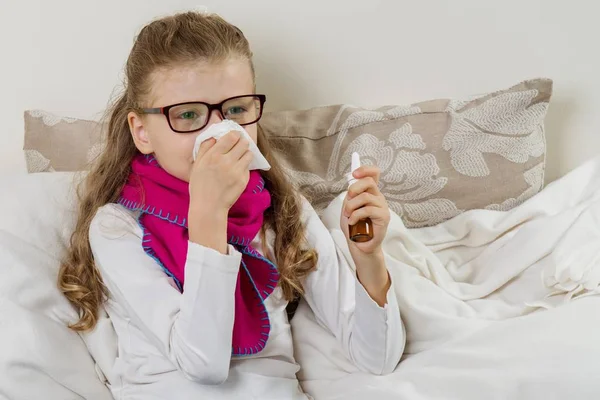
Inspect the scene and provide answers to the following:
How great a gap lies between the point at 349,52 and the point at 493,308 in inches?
26.5

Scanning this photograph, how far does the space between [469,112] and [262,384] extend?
2.25ft

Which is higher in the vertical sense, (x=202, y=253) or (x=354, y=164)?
(x=354, y=164)

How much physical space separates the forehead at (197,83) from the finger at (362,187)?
0.26m

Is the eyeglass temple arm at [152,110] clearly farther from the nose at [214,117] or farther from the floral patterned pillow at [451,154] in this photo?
the floral patterned pillow at [451,154]

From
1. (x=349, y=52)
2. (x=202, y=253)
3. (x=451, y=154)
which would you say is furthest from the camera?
(x=349, y=52)

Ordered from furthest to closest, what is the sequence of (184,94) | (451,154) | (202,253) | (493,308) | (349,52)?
1. (349,52)
2. (451,154)
3. (493,308)
4. (184,94)
5. (202,253)

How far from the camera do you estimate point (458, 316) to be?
4.19 feet

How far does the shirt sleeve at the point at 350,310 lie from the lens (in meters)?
1.19

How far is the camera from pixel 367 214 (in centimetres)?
111

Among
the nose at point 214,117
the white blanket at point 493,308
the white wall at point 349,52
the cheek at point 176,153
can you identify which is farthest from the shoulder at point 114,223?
the white wall at point 349,52

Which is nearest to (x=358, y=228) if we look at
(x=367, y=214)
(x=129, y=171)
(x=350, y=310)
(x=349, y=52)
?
(x=367, y=214)

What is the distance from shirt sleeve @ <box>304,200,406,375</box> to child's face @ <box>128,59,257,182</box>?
245 millimetres

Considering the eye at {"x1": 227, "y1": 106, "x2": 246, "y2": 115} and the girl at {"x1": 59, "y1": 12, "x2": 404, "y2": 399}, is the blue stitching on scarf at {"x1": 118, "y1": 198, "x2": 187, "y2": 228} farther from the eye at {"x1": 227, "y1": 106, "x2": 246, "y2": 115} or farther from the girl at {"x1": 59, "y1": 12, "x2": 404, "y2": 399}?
the eye at {"x1": 227, "y1": 106, "x2": 246, "y2": 115}

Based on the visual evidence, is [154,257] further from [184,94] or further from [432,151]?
[432,151]
